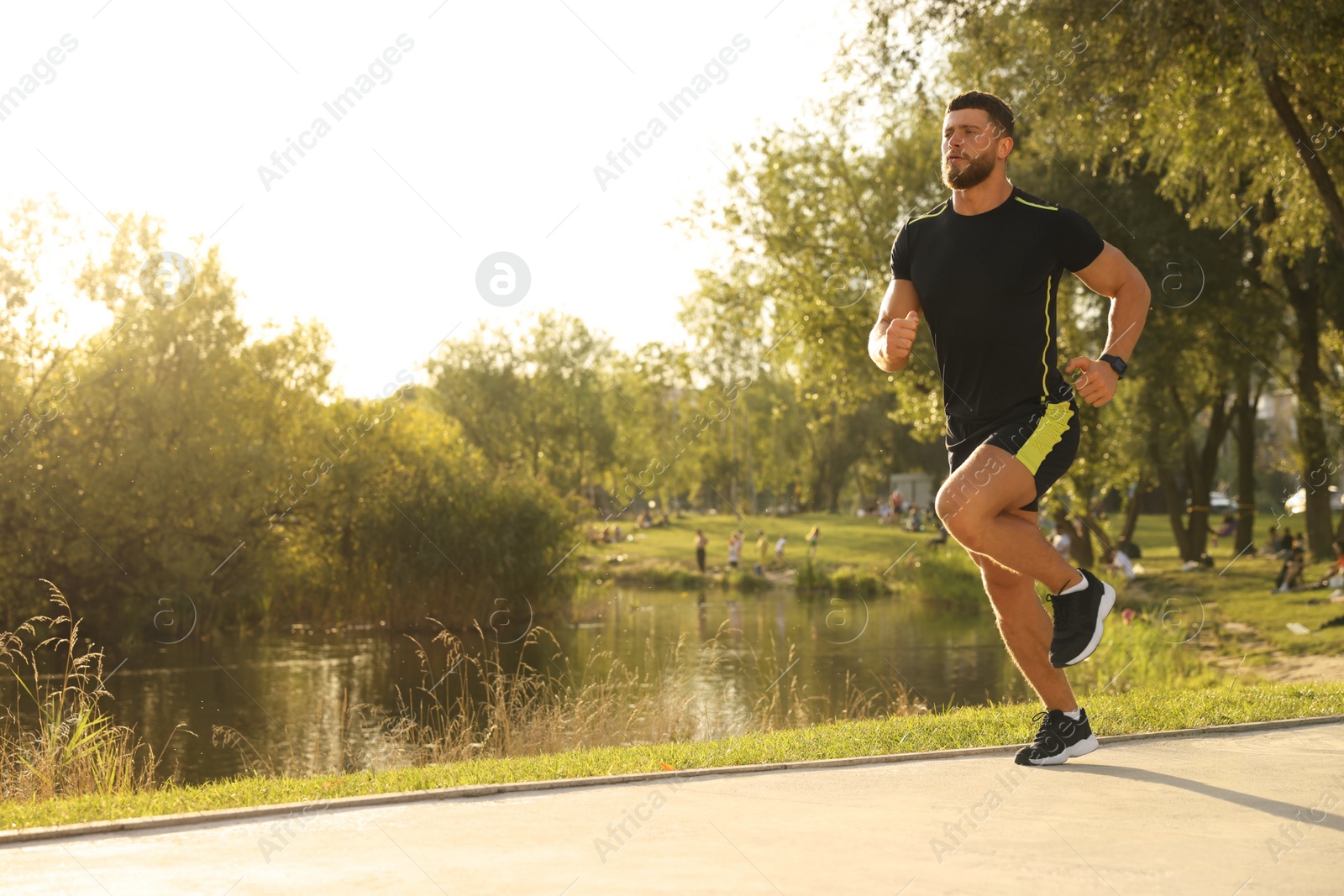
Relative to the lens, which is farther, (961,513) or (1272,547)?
(1272,547)

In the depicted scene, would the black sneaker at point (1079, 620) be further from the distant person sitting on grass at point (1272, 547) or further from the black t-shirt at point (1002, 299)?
the distant person sitting on grass at point (1272, 547)

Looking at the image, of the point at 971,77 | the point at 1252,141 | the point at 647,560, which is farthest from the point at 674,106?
the point at 647,560

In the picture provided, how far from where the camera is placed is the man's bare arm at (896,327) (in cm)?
472

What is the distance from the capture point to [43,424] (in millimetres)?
27188

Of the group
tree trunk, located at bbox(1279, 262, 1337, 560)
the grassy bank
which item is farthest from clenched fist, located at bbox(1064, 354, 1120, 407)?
tree trunk, located at bbox(1279, 262, 1337, 560)

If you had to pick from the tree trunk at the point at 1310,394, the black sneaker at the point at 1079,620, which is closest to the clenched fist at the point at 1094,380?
the black sneaker at the point at 1079,620

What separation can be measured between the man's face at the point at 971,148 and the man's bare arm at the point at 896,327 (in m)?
0.46

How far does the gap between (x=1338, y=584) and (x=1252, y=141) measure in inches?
424

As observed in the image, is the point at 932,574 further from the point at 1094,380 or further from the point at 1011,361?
the point at 1094,380

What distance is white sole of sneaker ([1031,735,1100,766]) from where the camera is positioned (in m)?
5.07

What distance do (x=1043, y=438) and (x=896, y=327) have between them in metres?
0.70

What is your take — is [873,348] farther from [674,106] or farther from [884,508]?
[884,508]

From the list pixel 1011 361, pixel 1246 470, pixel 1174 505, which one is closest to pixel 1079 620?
pixel 1011 361

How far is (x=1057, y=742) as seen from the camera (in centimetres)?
512
